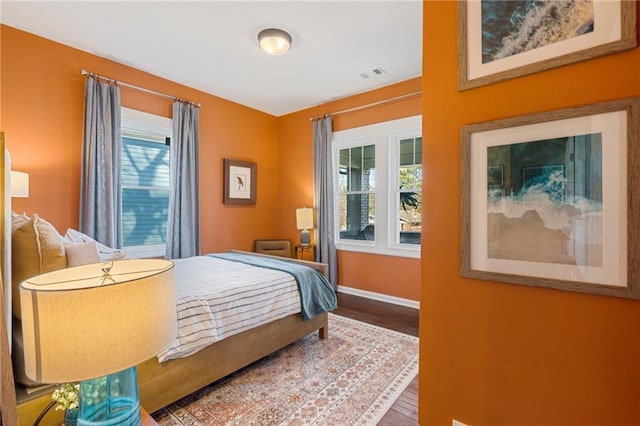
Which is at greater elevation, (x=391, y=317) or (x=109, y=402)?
(x=109, y=402)

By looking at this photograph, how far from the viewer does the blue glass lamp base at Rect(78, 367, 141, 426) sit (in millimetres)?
860

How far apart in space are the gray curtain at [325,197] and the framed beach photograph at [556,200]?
10.8 ft

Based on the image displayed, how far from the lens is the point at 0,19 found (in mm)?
2527

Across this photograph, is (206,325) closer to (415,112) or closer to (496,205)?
(496,205)

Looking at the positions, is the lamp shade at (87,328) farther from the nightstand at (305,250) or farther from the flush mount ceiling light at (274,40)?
the nightstand at (305,250)

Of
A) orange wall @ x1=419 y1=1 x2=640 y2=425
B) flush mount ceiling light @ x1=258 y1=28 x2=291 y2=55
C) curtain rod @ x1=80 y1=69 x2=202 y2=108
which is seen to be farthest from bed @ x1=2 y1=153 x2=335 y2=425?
curtain rod @ x1=80 y1=69 x2=202 y2=108

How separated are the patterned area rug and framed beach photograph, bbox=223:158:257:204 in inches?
100

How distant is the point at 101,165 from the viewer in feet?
9.89

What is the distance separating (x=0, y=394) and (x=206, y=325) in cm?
118

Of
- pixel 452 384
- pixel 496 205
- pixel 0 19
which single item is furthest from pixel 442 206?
pixel 0 19

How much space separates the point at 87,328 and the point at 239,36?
112 inches

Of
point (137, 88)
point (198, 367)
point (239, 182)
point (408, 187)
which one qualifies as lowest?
point (198, 367)

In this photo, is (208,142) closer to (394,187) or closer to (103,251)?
(103,251)

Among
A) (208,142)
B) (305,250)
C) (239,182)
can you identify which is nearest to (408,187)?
(305,250)
